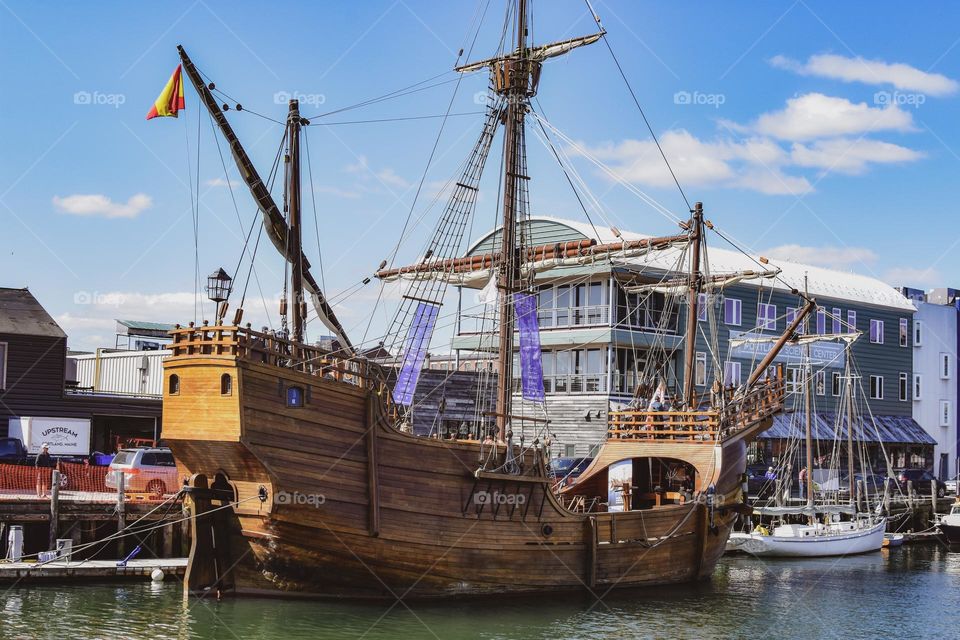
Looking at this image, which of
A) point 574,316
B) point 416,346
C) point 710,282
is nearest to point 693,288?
point 710,282

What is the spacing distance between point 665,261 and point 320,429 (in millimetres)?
24083

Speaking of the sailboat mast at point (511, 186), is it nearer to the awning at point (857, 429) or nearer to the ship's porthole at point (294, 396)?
the ship's porthole at point (294, 396)

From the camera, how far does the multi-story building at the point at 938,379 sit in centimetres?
5366

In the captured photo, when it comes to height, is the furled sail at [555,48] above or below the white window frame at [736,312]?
above

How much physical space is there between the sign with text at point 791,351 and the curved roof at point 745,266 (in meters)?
2.24

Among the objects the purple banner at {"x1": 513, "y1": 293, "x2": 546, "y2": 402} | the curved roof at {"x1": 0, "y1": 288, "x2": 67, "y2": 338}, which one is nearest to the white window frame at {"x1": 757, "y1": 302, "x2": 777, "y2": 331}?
the purple banner at {"x1": 513, "y1": 293, "x2": 546, "y2": 402}

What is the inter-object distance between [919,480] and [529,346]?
1187 inches

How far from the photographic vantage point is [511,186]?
82.7 feet

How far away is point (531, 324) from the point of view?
25750mm

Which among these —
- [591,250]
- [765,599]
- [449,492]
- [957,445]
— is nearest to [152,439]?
[591,250]

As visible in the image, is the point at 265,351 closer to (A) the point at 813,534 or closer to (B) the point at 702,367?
(A) the point at 813,534

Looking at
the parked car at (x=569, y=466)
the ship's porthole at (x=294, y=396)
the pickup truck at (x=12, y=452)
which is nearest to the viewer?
the ship's porthole at (x=294, y=396)

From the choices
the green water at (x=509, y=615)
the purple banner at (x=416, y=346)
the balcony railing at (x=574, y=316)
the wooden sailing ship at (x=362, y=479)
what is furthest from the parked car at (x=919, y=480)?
the purple banner at (x=416, y=346)

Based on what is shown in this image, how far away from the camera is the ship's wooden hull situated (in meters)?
19.3
